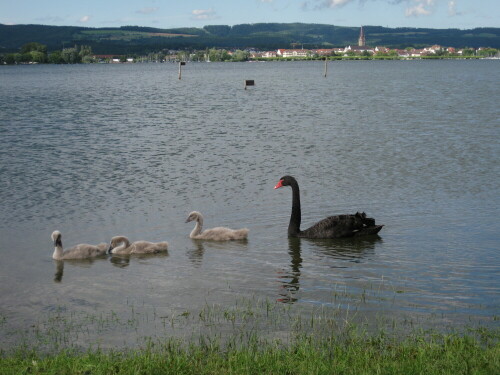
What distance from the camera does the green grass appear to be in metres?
7.41

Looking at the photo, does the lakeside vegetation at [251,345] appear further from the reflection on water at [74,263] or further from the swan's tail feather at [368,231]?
the swan's tail feather at [368,231]

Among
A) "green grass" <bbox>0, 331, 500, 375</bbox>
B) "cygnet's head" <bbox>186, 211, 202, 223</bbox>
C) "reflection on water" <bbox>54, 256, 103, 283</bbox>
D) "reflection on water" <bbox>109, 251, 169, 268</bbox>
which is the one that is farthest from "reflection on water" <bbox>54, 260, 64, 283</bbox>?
"green grass" <bbox>0, 331, 500, 375</bbox>

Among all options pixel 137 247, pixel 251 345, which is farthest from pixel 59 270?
pixel 251 345

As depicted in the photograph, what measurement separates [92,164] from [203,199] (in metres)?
8.22

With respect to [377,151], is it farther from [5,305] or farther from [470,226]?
[5,305]

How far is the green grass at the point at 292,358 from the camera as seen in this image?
292 inches

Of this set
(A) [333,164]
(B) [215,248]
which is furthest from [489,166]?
(B) [215,248]

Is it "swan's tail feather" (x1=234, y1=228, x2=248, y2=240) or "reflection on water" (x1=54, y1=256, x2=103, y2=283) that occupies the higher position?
"swan's tail feather" (x1=234, y1=228, x2=248, y2=240)

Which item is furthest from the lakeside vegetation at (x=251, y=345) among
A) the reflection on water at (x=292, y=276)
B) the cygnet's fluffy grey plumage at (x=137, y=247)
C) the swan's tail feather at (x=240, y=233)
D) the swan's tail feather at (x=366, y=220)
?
the swan's tail feather at (x=366, y=220)

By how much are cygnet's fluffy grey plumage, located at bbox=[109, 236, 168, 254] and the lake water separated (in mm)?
196

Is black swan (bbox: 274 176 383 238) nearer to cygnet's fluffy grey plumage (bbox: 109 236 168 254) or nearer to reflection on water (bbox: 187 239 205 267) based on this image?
reflection on water (bbox: 187 239 205 267)

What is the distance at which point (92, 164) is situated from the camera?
26.2 meters

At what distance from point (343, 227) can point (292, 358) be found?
24.5ft

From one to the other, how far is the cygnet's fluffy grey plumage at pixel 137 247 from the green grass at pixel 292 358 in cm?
510
